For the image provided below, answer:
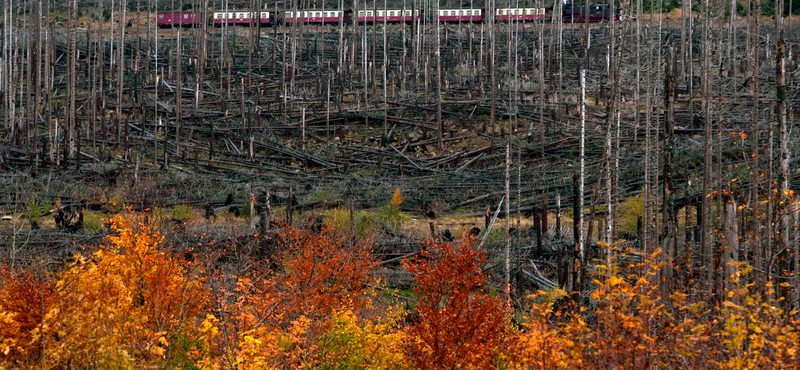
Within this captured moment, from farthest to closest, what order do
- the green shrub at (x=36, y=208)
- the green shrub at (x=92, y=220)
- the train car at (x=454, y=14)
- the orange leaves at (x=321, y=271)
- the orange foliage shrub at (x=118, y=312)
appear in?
the train car at (x=454, y=14) → the green shrub at (x=36, y=208) → the green shrub at (x=92, y=220) → the orange leaves at (x=321, y=271) → the orange foliage shrub at (x=118, y=312)

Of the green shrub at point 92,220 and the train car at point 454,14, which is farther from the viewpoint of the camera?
the train car at point 454,14

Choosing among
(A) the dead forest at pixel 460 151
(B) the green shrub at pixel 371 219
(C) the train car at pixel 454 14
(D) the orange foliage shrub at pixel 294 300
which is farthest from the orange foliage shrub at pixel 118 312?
(C) the train car at pixel 454 14

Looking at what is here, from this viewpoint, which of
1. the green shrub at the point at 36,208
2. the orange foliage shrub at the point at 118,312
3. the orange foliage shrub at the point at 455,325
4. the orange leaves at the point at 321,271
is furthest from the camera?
the green shrub at the point at 36,208

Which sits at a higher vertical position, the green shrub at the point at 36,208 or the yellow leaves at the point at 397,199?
the yellow leaves at the point at 397,199

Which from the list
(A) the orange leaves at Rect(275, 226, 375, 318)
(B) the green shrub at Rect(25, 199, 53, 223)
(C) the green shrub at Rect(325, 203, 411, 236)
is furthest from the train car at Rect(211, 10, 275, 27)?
(A) the orange leaves at Rect(275, 226, 375, 318)

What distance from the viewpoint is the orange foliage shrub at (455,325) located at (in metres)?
14.4

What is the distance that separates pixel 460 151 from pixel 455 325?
2390 centimetres

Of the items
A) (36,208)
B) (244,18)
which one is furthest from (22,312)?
(244,18)

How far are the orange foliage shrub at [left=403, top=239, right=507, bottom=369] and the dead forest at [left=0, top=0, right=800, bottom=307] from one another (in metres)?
4.14

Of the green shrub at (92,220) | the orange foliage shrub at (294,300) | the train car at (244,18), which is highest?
the train car at (244,18)

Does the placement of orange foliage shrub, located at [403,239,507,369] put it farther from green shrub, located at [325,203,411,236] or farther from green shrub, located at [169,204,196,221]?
green shrub, located at [169,204,196,221]

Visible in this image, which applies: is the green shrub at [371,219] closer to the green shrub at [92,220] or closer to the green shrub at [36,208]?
the green shrub at [92,220]

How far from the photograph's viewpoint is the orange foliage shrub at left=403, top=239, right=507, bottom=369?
47.1 ft

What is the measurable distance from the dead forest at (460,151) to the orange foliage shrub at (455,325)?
4.14m
